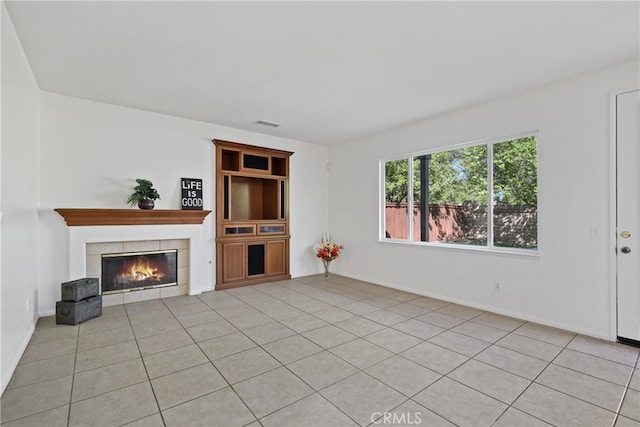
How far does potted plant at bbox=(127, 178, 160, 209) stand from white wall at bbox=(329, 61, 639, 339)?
4074 mm

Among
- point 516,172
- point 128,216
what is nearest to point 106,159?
point 128,216

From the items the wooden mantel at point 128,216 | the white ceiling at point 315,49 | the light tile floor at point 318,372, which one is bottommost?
the light tile floor at point 318,372

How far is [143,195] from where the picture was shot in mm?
4223

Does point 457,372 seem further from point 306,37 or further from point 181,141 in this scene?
point 181,141

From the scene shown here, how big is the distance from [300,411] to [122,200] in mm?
3792

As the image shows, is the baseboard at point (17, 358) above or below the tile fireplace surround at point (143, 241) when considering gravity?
below

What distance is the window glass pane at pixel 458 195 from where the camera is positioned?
4.24m

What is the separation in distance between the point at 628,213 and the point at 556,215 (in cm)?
57

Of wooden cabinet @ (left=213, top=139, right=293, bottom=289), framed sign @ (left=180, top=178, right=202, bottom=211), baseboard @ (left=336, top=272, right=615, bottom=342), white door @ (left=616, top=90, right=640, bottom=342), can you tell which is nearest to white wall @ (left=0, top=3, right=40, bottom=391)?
framed sign @ (left=180, top=178, right=202, bottom=211)

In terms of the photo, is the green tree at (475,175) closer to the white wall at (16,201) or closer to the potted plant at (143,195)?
the potted plant at (143,195)

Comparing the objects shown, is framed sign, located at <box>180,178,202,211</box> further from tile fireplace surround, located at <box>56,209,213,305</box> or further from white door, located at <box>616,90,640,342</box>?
white door, located at <box>616,90,640,342</box>

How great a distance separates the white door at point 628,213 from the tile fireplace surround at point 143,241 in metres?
5.00

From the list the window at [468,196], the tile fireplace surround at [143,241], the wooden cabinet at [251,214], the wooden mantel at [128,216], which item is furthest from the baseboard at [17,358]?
the window at [468,196]

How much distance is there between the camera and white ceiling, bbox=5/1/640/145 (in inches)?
88.7
